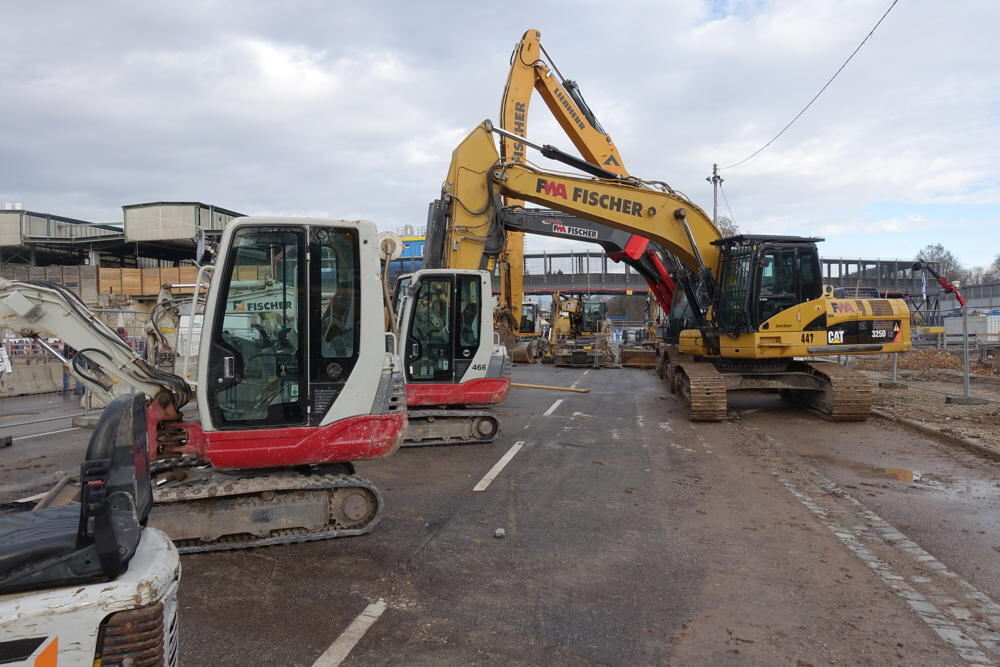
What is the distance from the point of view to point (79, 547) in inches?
81.6

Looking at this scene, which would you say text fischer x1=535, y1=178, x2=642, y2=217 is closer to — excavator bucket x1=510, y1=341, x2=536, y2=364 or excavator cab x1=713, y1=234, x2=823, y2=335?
excavator cab x1=713, y1=234, x2=823, y2=335

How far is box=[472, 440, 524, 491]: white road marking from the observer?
21.8 ft

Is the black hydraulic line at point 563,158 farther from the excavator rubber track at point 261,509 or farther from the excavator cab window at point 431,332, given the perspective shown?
the excavator rubber track at point 261,509

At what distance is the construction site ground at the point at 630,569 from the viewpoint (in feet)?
11.1

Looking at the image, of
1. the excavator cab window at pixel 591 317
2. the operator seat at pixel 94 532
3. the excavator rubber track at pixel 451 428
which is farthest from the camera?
the excavator cab window at pixel 591 317

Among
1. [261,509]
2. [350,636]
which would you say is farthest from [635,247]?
[350,636]

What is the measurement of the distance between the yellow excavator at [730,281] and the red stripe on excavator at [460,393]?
2.54 m

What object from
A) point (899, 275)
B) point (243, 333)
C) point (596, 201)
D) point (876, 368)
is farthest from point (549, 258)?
point (243, 333)

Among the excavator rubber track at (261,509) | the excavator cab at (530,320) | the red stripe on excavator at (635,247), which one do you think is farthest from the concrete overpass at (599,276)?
the excavator rubber track at (261,509)

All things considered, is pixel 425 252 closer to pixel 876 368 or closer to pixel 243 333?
pixel 243 333

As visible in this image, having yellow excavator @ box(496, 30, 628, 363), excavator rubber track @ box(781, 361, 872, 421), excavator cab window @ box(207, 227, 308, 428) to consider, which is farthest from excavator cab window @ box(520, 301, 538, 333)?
excavator cab window @ box(207, 227, 308, 428)

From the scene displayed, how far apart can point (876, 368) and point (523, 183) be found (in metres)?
16.7

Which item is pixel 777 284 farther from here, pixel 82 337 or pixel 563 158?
pixel 82 337

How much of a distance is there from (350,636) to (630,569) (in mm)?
2026
